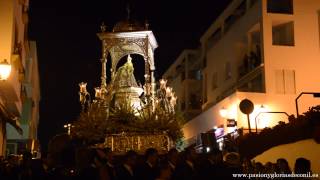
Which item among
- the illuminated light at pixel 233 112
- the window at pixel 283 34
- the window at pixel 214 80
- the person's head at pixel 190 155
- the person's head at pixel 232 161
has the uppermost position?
the window at pixel 283 34

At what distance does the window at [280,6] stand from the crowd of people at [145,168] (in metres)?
18.8

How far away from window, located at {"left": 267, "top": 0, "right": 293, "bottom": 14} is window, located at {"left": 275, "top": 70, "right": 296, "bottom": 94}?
3292mm

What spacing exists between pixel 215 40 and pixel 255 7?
8894mm

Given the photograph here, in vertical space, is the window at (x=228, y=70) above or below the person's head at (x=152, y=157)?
above

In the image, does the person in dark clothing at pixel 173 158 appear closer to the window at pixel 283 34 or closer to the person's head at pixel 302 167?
the person's head at pixel 302 167

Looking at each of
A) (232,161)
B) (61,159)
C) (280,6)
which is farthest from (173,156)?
(280,6)

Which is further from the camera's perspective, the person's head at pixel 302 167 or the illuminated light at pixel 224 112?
the illuminated light at pixel 224 112

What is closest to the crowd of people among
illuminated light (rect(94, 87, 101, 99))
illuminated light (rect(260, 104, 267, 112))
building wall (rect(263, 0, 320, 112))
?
illuminated light (rect(94, 87, 101, 99))

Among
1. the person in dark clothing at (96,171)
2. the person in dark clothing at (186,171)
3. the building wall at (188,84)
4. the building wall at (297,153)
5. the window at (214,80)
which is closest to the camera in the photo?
the person in dark clothing at (96,171)

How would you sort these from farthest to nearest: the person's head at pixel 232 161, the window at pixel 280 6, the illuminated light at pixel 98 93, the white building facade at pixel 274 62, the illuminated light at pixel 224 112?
the window at pixel 280 6 < the white building facade at pixel 274 62 < the illuminated light at pixel 224 112 < the illuminated light at pixel 98 93 < the person's head at pixel 232 161

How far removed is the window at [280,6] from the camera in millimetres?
27328

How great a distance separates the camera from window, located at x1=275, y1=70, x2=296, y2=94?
2664cm

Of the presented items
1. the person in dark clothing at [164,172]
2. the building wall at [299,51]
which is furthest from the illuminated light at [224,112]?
the person in dark clothing at [164,172]

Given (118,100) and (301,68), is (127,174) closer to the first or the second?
(118,100)
